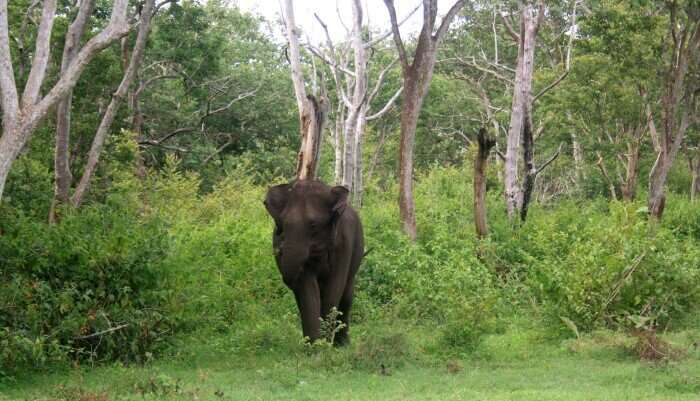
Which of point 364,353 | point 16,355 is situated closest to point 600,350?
point 364,353

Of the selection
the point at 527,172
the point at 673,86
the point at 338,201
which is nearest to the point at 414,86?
the point at 527,172

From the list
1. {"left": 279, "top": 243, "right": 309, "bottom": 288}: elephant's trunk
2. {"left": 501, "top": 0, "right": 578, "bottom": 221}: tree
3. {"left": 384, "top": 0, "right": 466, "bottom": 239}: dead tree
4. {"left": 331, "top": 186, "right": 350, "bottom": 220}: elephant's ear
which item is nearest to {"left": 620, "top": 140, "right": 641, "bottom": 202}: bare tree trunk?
{"left": 501, "top": 0, "right": 578, "bottom": 221}: tree

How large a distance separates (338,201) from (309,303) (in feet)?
3.74

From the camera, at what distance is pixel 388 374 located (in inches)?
386

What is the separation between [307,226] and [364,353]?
4.77 ft

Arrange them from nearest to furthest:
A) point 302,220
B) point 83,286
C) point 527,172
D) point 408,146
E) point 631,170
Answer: point 302,220 < point 83,286 < point 408,146 < point 527,172 < point 631,170

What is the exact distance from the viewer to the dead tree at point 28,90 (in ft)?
29.8

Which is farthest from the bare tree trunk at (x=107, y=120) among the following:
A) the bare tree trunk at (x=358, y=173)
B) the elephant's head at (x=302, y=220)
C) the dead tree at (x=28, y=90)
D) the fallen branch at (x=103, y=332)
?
the bare tree trunk at (x=358, y=173)

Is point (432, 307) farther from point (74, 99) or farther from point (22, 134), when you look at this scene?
point (74, 99)

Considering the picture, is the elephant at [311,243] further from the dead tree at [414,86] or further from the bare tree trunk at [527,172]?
the bare tree trunk at [527,172]

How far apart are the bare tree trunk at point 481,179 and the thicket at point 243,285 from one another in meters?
1.39

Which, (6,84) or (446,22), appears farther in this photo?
(446,22)

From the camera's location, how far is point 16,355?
9.14 m

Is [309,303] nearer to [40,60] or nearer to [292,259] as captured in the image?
[292,259]
